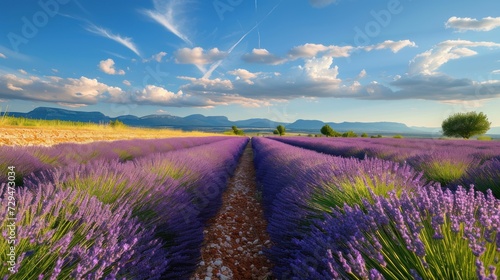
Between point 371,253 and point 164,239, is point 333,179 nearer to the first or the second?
point 371,253

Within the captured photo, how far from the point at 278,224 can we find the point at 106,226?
1327 mm

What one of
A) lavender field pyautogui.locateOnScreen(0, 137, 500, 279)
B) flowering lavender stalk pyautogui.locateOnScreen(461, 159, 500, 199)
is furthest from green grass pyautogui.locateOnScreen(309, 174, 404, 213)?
flowering lavender stalk pyautogui.locateOnScreen(461, 159, 500, 199)

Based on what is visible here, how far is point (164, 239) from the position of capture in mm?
1984

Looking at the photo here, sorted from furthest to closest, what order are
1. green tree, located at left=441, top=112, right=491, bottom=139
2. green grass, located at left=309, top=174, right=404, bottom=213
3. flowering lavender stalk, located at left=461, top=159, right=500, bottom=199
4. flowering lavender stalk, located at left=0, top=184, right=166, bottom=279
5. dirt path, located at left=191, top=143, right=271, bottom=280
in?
green tree, located at left=441, top=112, right=491, bottom=139 < flowering lavender stalk, located at left=461, top=159, right=500, bottom=199 < dirt path, located at left=191, top=143, right=271, bottom=280 < green grass, located at left=309, top=174, right=404, bottom=213 < flowering lavender stalk, located at left=0, top=184, right=166, bottom=279

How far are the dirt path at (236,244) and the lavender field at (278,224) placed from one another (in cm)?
29

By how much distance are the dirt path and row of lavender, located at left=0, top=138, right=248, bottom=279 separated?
0.39 metres

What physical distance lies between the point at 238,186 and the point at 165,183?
3969mm

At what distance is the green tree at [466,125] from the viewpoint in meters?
36.9

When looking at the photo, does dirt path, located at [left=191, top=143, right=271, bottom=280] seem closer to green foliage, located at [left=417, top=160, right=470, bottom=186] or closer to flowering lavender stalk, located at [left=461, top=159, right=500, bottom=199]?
flowering lavender stalk, located at [left=461, top=159, right=500, bottom=199]

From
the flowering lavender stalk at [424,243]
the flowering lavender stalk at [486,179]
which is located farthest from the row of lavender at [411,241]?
the flowering lavender stalk at [486,179]

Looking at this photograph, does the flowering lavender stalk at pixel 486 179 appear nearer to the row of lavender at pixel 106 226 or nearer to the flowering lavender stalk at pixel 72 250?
the row of lavender at pixel 106 226

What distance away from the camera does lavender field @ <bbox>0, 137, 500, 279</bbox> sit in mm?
1019

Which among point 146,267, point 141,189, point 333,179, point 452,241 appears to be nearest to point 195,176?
point 141,189

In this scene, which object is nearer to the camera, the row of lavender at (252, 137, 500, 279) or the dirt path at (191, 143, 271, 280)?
the row of lavender at (252, 137, 500, 279)
